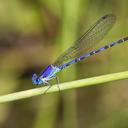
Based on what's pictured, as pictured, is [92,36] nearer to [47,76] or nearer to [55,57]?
[55,57]

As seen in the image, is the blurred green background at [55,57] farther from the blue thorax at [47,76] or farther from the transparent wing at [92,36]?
the blue thorax at [47,76]

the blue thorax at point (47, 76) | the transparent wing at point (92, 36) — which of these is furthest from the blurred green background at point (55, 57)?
the blue thorax at point (47, 76)

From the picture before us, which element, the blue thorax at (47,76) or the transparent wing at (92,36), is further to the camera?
the transparent wing at (92,36)

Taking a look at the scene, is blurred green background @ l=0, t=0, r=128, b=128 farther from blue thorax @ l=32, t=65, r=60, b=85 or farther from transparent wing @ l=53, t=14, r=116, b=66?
blue thorax @ l=32, t=65, r=60, b=85

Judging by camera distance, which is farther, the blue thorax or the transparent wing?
the transparent wing

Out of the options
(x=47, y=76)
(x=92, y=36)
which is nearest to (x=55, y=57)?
(x=92, y=36)

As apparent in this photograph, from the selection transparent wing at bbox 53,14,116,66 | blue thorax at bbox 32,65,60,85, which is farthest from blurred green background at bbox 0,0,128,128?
blue thorax at bbox 32,65,60,85
